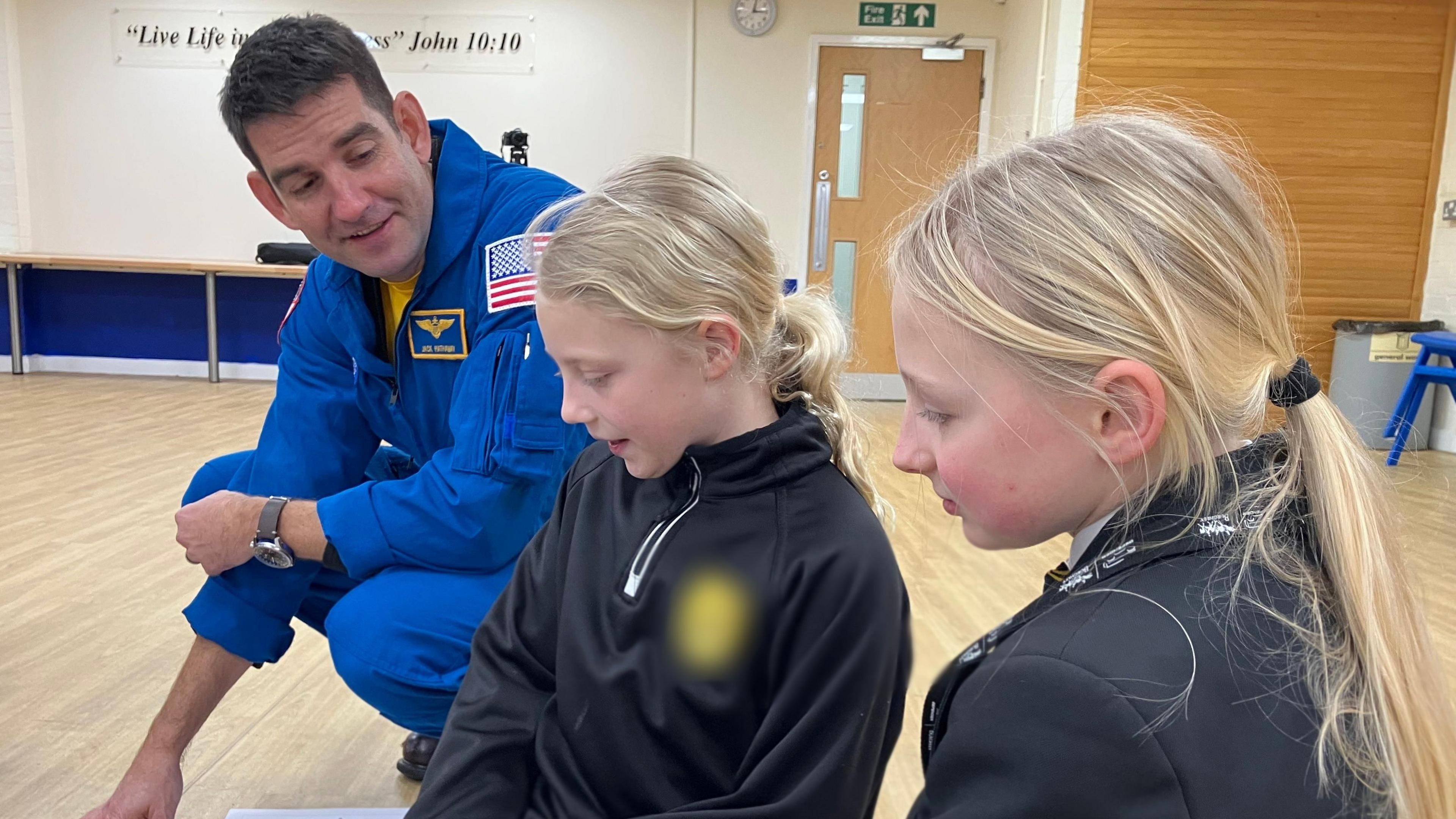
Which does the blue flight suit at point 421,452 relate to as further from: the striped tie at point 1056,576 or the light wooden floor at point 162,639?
the striped tie at point 1056,576

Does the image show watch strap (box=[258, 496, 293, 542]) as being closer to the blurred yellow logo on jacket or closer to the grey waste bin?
the blurred yellow logo on jacket

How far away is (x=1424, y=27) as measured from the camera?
5.33 m

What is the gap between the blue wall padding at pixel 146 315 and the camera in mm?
6465

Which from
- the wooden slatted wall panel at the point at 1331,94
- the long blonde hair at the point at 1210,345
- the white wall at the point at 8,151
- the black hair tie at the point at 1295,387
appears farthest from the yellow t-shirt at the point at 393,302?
the white wall at the point at 8,151

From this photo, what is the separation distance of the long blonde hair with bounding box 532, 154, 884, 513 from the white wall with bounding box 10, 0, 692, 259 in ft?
18.3

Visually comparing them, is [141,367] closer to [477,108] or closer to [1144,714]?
[477,108]

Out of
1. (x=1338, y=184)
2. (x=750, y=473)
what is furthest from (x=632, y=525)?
(x=1338, y=184)

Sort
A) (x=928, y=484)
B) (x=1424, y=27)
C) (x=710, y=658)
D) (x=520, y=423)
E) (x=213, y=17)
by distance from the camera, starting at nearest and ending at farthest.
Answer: (x=710, y=658), (x=520, y=423), (x=928, y=484), (x=1424, y=27), (x=213, y=17)

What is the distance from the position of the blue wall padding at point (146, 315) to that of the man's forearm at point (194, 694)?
560 centimetres

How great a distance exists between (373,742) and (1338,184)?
5808 millimetres

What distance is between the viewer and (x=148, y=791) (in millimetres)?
1247

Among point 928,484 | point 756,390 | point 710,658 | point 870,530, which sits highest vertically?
point 756,390

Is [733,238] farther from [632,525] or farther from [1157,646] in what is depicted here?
[1157,646]

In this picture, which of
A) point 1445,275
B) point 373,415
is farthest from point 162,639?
point 1445,275
